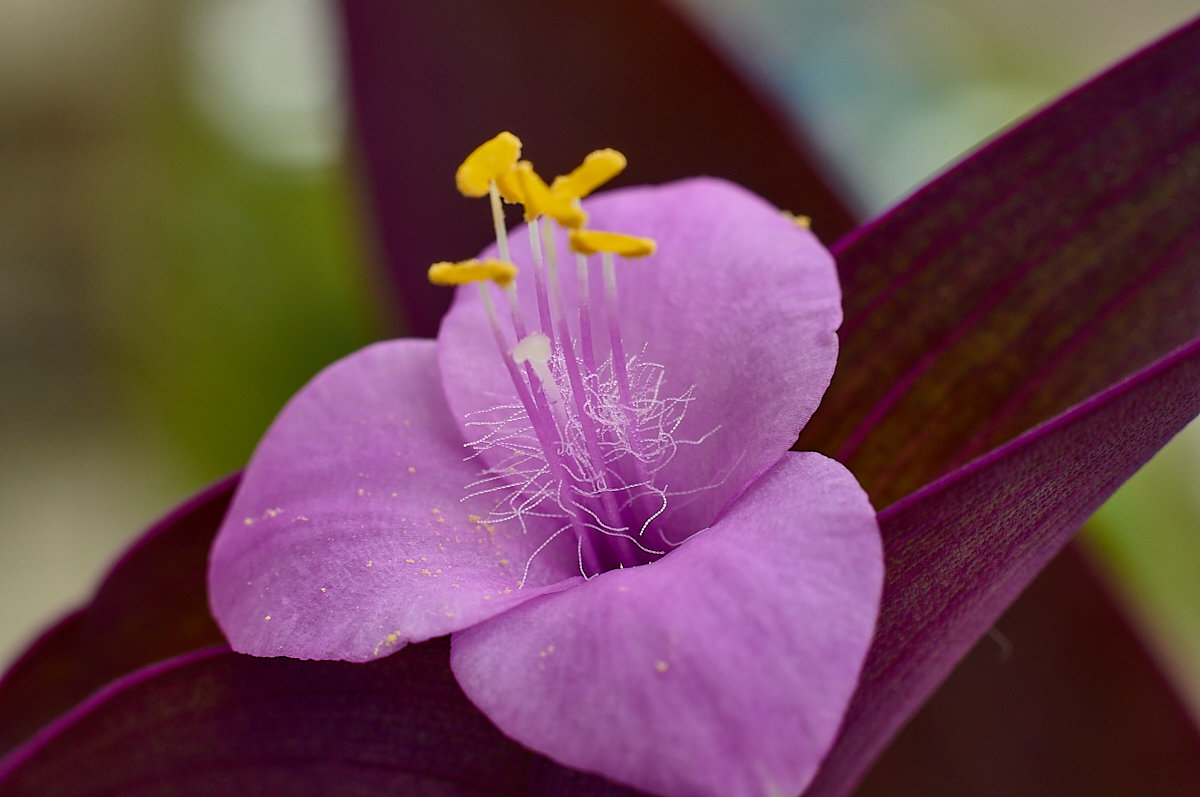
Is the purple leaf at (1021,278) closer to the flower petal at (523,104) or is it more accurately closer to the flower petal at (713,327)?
the flower petal at (713,327)

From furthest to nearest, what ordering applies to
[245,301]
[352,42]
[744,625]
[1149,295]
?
1. [245,301]
2. [352,42]
3. [1149,295]
4. [744,625]

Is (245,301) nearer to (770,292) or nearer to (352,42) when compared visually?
(352,42)

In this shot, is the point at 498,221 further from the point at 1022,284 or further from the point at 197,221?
the point at 197,221

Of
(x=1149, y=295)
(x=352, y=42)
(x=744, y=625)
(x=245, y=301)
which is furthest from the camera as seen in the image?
(x=245, y=301)

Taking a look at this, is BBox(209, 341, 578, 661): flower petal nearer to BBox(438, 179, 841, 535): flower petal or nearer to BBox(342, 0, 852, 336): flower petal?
BBox(438, 179, 841, 535): flower petal

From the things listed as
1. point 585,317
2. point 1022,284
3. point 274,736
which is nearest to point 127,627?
point 274,736

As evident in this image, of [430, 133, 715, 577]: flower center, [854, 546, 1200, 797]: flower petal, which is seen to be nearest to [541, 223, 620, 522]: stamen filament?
[430, 133, 715, 577]: flower center

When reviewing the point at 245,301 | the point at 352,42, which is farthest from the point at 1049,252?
the point at 245,301
